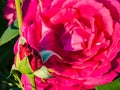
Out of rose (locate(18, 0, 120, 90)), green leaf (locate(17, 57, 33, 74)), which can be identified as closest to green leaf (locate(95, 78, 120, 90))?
rose (locate(18, 0, 120, 90))

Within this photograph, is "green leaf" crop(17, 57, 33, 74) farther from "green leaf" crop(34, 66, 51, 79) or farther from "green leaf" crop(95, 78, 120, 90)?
"green leaf" crop(95, 78, 120, 90)

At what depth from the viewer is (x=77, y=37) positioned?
0.64 metres

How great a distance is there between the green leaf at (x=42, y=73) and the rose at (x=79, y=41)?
0.11 feet

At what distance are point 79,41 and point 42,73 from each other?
0.30 feet

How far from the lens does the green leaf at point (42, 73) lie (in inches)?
22.1

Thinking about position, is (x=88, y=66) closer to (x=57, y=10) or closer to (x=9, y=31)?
(x=57, y=10)

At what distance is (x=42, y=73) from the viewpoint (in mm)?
562

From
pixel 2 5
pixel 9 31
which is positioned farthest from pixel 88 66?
pixel 2 5

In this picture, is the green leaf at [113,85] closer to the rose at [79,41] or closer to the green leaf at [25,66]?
the rose at [79,41]

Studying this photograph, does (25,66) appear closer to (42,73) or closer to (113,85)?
(42,73)

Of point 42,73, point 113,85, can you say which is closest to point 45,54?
point 42,73

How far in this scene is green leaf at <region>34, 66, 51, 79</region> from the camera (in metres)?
0.56

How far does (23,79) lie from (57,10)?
0.11 m

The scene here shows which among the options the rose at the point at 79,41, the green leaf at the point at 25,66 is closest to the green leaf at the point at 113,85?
the rose at the point at 79,41
